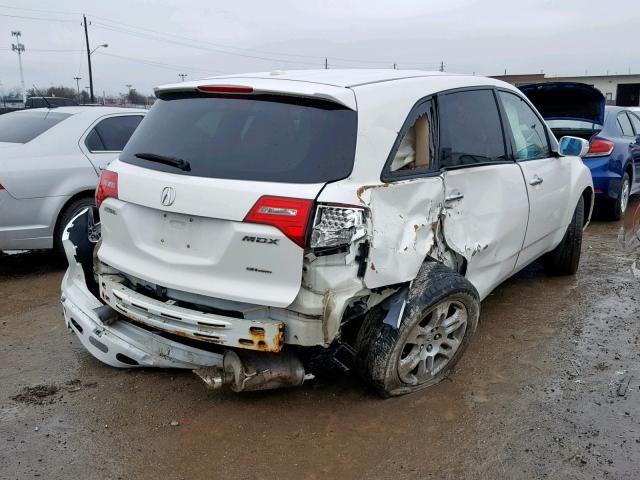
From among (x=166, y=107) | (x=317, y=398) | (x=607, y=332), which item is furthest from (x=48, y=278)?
(x=607, y=332)

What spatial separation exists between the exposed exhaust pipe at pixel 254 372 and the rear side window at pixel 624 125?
23.8 ft

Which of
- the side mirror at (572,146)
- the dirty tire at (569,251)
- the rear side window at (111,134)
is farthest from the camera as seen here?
the rear side window at (111,134)

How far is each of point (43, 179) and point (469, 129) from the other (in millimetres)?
3901

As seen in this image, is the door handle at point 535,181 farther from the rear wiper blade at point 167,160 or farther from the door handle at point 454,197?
the rear wiper blade at point 167,160

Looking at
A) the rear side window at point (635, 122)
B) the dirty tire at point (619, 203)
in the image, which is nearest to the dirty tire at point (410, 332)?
the dirty tire at point (619, 203)

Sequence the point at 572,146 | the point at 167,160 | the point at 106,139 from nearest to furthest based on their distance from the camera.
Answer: the point at 167,160 < the point at 572,146 < the point at 106,139

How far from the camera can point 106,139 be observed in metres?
6.16

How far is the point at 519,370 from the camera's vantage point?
3.69m

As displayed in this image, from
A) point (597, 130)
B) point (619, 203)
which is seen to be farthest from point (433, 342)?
point (619, 203)

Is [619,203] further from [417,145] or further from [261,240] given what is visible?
[261,240]

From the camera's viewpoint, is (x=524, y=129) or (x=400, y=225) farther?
(x=524, y=129)

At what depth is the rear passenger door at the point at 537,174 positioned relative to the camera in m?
4.27

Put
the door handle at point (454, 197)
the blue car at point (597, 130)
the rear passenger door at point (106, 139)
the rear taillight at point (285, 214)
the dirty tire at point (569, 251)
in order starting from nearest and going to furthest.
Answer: the rear taillight at point (285, 214), the door handle at point (454, 197), the dirty tire at point (569, 251), the rear passenger door at point (106, 139), the blue car at point (597, 130)

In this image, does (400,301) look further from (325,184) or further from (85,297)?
(85,297)
